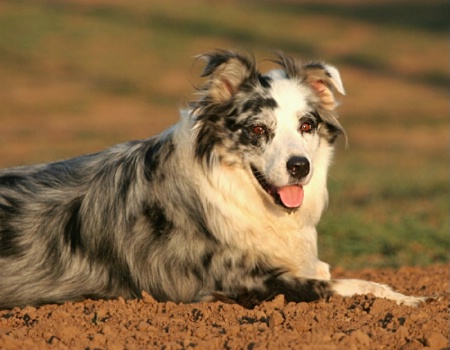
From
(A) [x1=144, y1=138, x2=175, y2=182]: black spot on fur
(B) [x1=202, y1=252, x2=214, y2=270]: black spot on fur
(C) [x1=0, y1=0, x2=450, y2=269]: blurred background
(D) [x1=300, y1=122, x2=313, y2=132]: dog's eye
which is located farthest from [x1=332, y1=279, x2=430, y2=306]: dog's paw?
(C) [x1=0, y1=0, x2=450, y2=269]: blurred background

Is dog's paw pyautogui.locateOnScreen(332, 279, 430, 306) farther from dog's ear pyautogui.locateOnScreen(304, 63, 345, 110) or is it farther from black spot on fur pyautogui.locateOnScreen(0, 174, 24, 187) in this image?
black spot on fur pyautogui.locateOnScreen(0, 174, 24, 187)

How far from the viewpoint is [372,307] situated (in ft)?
18.3

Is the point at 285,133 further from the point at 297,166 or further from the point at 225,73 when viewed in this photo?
the point at 225,73

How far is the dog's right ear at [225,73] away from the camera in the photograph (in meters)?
6.44

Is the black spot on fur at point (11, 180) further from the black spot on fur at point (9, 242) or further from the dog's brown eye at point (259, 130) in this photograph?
the dog's brown eye at point (259, 130)

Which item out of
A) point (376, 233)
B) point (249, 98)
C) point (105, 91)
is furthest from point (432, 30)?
point (249, 98)

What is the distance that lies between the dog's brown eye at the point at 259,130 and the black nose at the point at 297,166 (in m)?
0.34

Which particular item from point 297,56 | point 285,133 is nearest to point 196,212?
point 285,133

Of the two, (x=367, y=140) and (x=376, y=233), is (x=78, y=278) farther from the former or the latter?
(x=367, y=140)

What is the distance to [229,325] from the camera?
5250 mm

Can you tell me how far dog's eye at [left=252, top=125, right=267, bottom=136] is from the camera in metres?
6.30

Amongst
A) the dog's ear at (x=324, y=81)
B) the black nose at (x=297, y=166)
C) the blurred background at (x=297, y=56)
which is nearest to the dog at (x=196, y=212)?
the black nose at (x=297, y=166)

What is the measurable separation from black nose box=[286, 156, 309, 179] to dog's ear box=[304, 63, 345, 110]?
2.57 feet

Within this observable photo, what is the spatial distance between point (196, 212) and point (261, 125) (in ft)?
2.58
